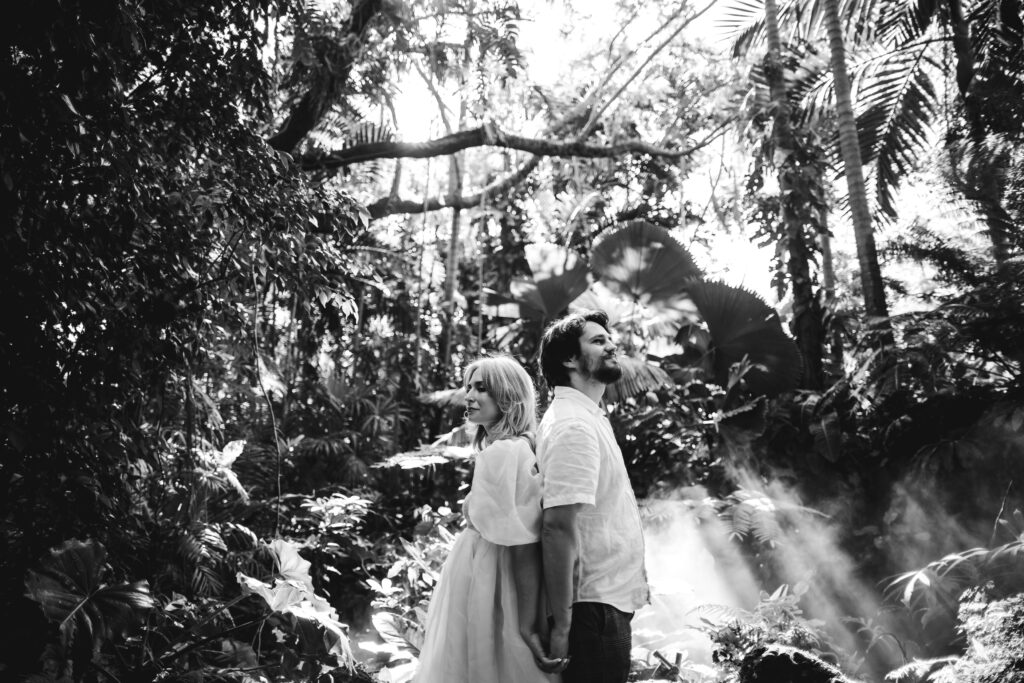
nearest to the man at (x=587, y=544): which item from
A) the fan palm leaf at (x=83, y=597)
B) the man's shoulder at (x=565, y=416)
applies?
the man's shoulder at (x=565, y=416)

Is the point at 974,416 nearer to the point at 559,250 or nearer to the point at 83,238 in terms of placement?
the point at 559,250

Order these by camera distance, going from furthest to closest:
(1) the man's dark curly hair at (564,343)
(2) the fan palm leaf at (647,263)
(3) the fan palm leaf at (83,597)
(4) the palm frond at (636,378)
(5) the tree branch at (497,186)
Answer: (5) the tree branch at (497,186) < (2) the fan palm leaf at (647,263) < (4) the palm frond at (636,378) < (3) the fan palm leaf at (83,597) < (1) the man's dark curly hair at (564,343)

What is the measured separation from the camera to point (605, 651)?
2.18 metres

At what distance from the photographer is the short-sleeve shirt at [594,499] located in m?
2.20

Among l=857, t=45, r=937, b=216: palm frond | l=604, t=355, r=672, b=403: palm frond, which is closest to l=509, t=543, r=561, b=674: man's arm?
l=604, t=355, r=672, b=403: palm frond

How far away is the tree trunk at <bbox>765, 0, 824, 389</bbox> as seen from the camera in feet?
25.8

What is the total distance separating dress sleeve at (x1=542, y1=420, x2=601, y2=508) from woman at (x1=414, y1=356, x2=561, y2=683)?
15cm

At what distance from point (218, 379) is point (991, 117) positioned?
24.4 ft

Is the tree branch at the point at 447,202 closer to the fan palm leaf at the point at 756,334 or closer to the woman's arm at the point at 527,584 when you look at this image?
the fan palm leaf at the point at 756,334

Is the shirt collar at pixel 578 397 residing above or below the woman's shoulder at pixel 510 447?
above

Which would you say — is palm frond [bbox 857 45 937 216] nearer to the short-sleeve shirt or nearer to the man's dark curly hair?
the man's dark curly hair

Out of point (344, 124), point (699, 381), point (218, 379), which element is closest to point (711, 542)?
point (699, 381)

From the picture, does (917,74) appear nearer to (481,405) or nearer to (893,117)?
(893,117)

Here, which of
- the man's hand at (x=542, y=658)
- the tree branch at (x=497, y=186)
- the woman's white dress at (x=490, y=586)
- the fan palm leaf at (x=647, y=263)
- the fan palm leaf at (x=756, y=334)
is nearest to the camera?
the man's hand at (x=542, y=658)
